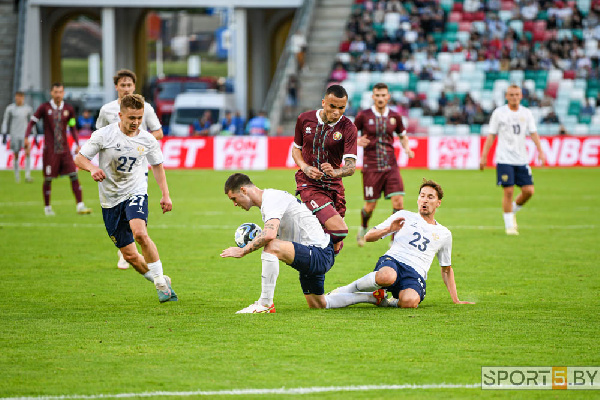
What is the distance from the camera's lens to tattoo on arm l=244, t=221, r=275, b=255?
7668mm

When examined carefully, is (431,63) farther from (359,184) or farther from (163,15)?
(163,15)

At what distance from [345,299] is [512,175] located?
7063 mm

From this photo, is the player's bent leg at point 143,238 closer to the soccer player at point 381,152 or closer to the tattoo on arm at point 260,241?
the tattoo on arm at point 260,241

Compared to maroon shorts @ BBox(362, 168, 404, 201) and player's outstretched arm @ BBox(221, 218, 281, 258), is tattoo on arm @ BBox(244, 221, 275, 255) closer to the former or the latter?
player's outstretched arm @ BBox(221, 218, 281, 258)

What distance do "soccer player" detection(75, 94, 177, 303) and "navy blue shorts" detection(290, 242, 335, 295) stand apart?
1546 millimetres

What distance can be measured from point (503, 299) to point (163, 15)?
91330 mm

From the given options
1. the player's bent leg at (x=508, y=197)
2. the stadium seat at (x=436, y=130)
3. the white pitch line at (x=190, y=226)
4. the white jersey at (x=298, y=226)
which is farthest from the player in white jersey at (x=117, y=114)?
the stadium seat at (x=436, y=130)

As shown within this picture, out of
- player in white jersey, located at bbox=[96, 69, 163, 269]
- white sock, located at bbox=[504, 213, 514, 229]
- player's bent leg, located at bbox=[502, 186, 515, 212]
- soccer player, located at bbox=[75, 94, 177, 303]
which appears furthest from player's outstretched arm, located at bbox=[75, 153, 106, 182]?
white sock, located at bbox=[504, 213, 514, 229]

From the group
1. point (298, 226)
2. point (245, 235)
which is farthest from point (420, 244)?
point (245, 235)

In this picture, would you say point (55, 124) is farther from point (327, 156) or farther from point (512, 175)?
point (327, 156)

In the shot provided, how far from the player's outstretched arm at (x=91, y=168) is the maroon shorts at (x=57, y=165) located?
8.74 m

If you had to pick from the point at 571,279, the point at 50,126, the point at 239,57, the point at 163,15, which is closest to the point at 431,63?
the point at 239,57

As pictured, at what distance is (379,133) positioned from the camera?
13836 mm

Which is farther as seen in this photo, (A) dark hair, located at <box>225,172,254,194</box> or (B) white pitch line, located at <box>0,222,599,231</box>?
(B) white pitch line, located at <box>0,222,599,231</box>
